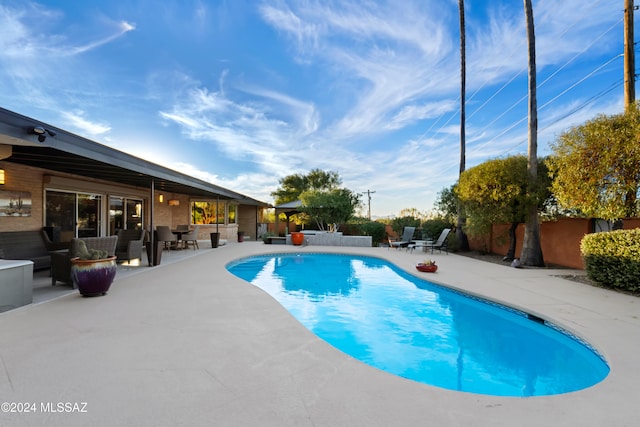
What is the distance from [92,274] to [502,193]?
11.1m

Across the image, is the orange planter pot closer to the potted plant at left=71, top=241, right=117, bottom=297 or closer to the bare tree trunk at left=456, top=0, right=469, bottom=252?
the bare tree trunk at left=456, top=0, right=469, bottom=252

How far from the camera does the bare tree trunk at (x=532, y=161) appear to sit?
968 centimetres

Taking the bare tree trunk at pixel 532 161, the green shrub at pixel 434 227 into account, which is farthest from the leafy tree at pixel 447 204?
the bare tree trunk at pixel 532 161

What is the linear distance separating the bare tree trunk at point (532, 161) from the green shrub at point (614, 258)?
259 cm

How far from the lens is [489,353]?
419cm

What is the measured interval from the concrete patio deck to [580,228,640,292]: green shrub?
1975mm

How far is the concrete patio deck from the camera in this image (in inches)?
83.5

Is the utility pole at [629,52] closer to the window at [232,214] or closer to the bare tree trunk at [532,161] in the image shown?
the bare tree trunk at [532,161]

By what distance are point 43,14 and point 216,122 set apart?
7.93m

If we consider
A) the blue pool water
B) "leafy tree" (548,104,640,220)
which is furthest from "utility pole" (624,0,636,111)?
the blue pool water

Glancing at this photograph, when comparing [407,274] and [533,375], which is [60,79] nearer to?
[407,274]

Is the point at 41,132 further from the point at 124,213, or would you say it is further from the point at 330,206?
the point at 330,206

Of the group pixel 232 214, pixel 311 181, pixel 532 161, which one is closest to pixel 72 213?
pixel 232 214

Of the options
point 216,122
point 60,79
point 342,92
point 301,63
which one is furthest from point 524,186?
point 60,79
